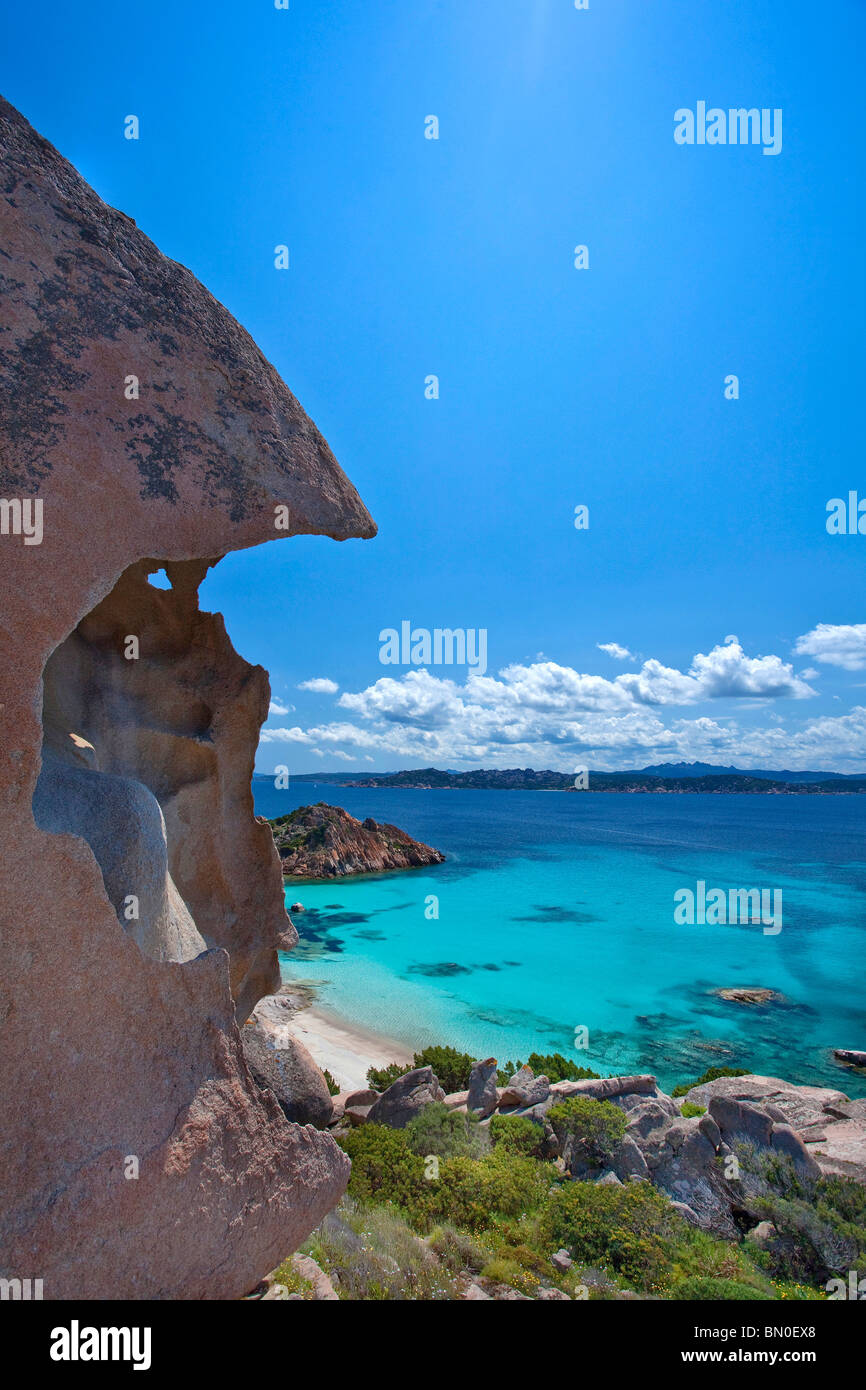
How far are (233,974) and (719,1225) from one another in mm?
8389

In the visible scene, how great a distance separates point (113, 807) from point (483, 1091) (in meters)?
12.8

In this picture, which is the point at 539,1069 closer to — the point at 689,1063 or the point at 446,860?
the point at 689,1063

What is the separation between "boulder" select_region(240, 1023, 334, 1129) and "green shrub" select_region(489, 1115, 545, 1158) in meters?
3.60

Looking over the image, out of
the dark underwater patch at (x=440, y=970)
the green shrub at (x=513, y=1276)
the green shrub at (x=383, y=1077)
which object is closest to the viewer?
the green shrub at (x=513, y=1276)

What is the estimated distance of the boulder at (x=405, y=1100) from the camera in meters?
13.5

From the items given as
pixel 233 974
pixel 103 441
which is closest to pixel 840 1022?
pixel 233 974

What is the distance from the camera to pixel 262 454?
16.7 feet

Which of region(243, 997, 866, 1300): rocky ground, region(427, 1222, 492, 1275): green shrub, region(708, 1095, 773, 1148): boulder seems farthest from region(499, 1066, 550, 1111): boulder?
region(427, 1222, 492, 1275): green shrub

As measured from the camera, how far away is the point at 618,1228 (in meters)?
8.84

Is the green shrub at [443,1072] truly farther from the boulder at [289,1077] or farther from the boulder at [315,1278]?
the boulder at [315,1278]

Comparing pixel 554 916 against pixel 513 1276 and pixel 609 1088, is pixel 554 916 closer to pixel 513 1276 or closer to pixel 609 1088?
pixel 609 1088

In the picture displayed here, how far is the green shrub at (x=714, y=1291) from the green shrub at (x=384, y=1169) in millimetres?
3797

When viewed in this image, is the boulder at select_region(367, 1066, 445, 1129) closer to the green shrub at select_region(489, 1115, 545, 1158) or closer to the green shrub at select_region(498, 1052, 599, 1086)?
the green shrub at select_region(489, 1115, 545, 1158)

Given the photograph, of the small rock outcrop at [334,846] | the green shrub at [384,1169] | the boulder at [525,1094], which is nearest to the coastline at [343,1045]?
the boulder at [525,1094]
